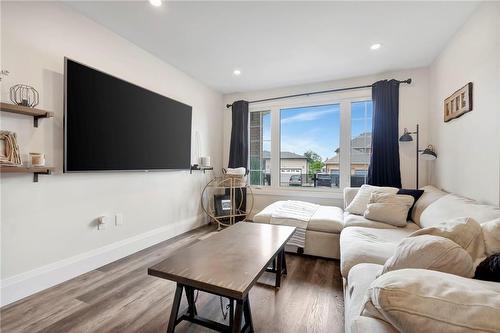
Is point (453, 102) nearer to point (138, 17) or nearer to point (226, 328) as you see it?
point (226, 328)

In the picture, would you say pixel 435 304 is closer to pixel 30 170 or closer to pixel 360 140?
pixel 30 170

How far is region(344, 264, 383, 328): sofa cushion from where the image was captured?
1006mm

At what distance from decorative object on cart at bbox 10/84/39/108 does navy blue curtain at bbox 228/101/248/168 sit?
2.88 m

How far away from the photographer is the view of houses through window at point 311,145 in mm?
3695

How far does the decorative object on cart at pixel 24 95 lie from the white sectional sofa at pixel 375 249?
243 cm

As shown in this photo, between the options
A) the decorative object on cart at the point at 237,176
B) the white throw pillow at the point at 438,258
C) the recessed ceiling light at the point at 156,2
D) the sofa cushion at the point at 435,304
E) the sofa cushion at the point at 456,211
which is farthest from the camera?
the decorative object on cart at the point at 237,176

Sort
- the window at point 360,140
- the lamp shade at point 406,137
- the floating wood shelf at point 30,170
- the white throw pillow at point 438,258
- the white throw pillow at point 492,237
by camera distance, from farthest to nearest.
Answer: the window at point 360,140, the lamp shade at point 406,137, the floating wood shelf at point 30,170, the white throw pillow at point 492,237, the white throw pillow at point 438,258

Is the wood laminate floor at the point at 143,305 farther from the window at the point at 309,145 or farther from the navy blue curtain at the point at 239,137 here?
the navy blue curtain at the point at 239,137

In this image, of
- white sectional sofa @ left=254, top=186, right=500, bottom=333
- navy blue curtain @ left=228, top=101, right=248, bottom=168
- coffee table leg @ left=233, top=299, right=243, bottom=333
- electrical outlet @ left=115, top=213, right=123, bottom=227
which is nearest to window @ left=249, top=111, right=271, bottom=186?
navy blue curtain @ left=228, top=101, right=248, bottom=168

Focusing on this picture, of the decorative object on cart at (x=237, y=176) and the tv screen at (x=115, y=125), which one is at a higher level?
the tv screen at (x=115, y=125)

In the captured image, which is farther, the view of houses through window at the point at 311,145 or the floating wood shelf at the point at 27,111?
the view of houses through window at the point at 311,145

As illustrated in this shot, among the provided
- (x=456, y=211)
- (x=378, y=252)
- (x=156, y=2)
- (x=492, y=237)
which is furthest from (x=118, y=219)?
(x=456, y=211)

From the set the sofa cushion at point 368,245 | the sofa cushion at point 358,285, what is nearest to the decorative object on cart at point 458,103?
the sofa cushion at point 368,245

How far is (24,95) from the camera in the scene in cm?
183
